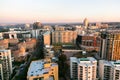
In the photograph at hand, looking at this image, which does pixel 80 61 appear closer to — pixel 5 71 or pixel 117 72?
pixel 117 72

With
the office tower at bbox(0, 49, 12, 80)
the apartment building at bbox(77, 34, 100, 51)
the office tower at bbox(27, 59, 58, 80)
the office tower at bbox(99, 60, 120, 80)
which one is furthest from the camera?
the apartment building at bbox(77, 34, 100, 51)

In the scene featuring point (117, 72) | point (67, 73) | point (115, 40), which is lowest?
point (67, 73)

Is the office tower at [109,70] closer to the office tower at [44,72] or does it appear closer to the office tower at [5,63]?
the office tower at [44,72]

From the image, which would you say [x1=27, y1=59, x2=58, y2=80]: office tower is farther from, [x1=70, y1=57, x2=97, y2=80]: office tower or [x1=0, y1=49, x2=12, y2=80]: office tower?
[x1=0, y1=49, x2=12, y2=80]: office tower

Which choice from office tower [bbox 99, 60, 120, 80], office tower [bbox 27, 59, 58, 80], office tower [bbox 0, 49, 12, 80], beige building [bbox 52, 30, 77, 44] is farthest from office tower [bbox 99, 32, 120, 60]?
beige building [bbox 52, 30, 77, 44]

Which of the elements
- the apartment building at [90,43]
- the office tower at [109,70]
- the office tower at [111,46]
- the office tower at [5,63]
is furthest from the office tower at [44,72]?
the apartment building at [90,43]

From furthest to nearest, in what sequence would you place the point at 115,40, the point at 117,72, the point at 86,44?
the point at 86,44
the point at 115,40
the point at 117,72

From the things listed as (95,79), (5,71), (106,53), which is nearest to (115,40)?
(106,53)

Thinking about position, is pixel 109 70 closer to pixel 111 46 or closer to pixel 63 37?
pixel 111 46
